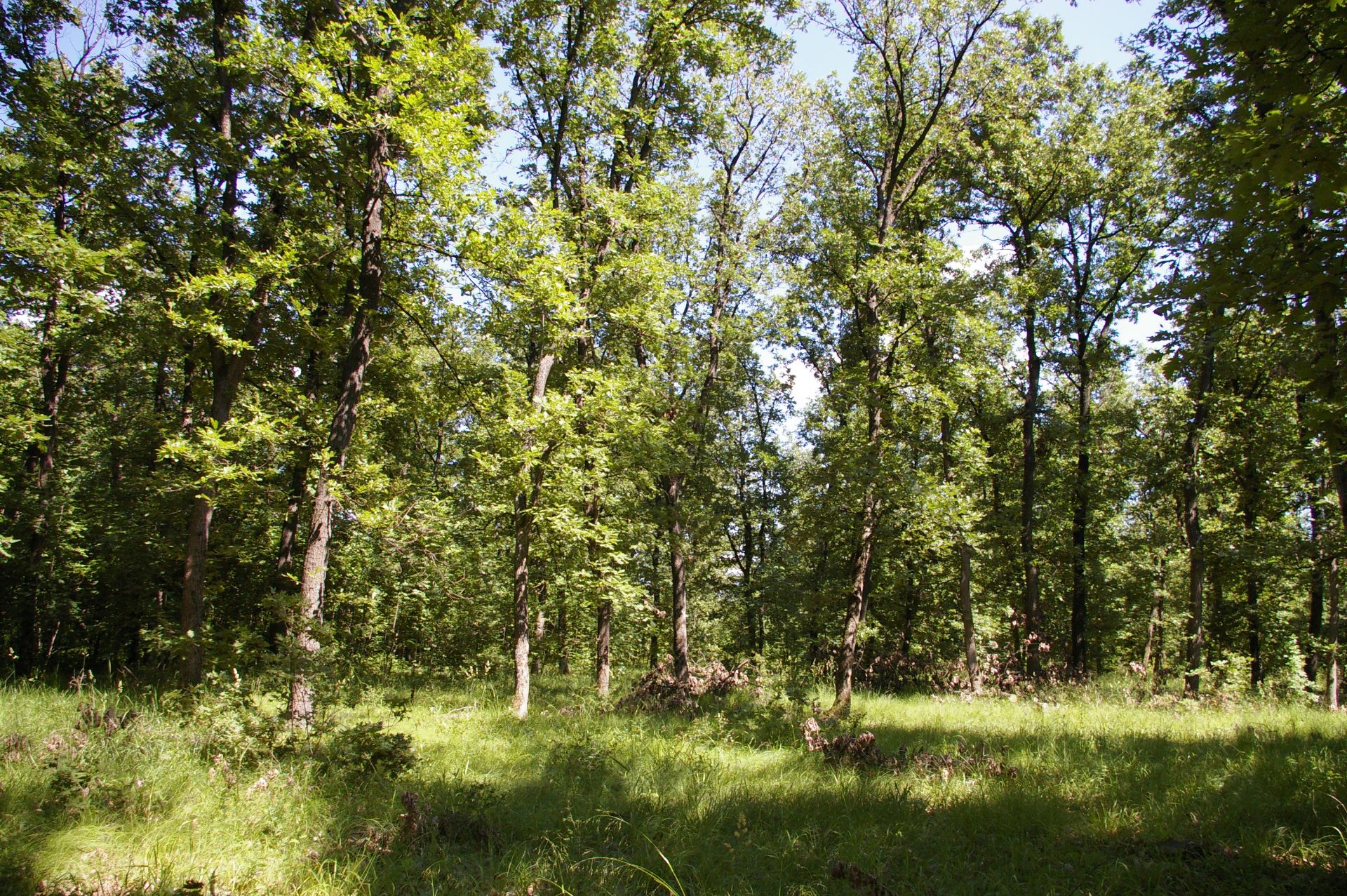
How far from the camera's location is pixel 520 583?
32.7 ft

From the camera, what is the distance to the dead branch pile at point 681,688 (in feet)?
33.7

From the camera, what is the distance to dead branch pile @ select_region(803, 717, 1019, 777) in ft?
21.2

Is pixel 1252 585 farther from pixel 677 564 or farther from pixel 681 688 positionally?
pixel 681 688

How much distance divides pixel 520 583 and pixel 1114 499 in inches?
721

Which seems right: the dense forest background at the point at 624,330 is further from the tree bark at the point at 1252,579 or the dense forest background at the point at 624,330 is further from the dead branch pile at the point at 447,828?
the dead branch pile at the point at 447,828

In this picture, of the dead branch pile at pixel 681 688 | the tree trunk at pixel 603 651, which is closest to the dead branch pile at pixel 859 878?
the dead branch pile at pixel 681 688

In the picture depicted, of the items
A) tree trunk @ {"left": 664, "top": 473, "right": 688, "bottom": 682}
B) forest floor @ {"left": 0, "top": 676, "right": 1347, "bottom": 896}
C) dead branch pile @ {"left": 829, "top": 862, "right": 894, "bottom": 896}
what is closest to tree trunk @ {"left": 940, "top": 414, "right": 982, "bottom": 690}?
tree trunk @ {"left": 664, "top": 473, "right": 688, "bottom": 682}

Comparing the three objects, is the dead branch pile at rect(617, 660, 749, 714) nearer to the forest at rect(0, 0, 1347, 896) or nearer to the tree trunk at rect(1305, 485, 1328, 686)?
the forest at rect(0, 0, 1347, 896)

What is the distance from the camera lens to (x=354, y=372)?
26.2 ft

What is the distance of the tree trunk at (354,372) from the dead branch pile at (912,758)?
5834 millimetres

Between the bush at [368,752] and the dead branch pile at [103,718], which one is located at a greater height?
the dead branch pile at [103,718]

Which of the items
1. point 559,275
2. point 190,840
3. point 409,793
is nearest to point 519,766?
point 409,793

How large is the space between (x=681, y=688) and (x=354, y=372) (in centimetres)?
750

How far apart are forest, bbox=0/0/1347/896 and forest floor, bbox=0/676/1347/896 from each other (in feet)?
0.16
